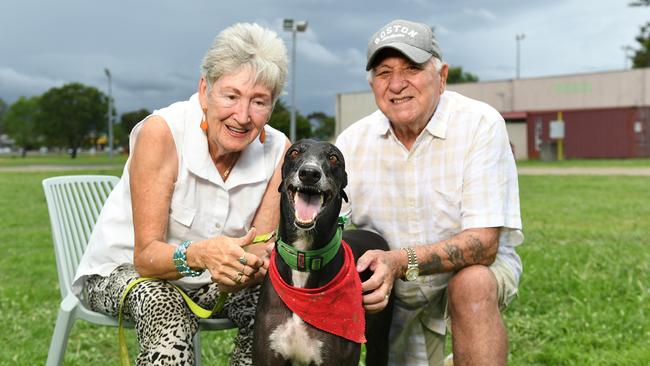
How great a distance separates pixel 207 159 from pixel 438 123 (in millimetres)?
1169

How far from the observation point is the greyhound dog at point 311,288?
8.07 feet

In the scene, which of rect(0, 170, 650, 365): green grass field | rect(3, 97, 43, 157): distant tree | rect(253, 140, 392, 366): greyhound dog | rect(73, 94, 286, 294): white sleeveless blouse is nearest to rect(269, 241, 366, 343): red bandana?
rect(253, 140, 392, 366): greyhound dog

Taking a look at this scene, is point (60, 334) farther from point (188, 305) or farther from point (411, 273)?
point (411, 273)

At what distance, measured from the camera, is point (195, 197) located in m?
3.04

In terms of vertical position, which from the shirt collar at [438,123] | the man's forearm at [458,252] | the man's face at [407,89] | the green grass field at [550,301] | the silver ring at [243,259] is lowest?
the green grass field at [550,301]

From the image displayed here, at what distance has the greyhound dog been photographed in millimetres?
2459

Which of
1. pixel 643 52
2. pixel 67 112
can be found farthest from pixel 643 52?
pixel 67 112

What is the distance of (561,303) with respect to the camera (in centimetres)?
527

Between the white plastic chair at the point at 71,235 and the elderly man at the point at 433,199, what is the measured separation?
97 cm

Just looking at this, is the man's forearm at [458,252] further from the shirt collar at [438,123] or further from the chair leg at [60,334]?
the chair leg at [60,334]

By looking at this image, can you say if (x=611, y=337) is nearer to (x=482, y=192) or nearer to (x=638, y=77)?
(x=482, y=192)

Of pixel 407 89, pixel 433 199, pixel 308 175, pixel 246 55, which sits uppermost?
pixel 246 55

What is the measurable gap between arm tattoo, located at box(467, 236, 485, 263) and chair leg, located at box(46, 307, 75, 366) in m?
1.96

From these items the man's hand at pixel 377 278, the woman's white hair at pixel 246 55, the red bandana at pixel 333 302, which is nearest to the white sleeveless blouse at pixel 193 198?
the woman's white hair at pixel 246 55
